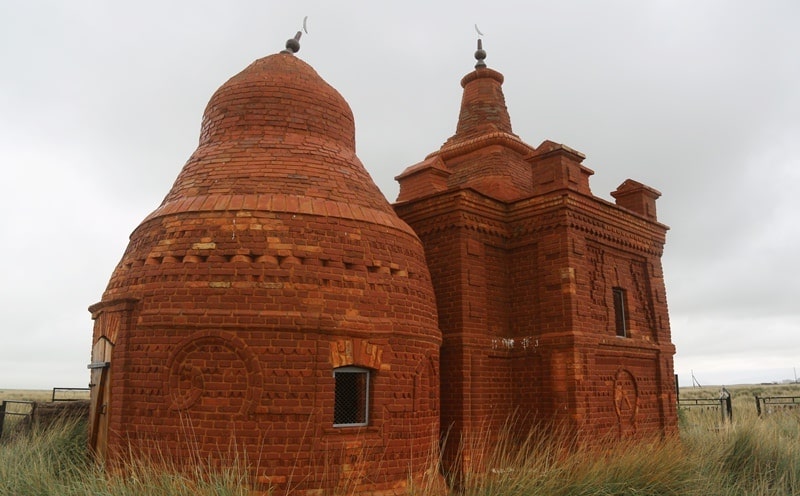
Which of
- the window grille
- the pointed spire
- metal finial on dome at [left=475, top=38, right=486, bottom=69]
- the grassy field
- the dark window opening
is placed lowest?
the grassy field

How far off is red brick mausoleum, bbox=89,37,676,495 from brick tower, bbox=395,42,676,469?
1.5 inches

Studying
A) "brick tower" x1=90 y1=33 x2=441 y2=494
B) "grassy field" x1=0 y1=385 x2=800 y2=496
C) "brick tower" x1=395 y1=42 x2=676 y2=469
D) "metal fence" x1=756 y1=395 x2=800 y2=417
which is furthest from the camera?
"metal fence" x1=756 y1=395 x2=800 y2=417

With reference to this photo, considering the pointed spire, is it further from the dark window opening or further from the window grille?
the dark window opening

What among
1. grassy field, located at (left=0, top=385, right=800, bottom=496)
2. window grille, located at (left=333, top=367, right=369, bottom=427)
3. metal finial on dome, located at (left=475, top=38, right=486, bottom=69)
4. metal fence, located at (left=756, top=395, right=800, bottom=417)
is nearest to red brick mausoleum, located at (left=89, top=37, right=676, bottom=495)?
window grille, located at (left=333, top=367, right=369, bottom=427)

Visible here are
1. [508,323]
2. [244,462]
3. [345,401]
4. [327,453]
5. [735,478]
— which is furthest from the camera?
[508,323]

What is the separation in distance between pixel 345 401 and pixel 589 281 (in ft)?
18.5

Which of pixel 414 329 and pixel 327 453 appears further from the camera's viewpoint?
pixel 414 329

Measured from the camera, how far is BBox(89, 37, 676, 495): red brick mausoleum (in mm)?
7266

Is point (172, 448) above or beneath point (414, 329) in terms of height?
beneath

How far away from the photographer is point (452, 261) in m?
10.7

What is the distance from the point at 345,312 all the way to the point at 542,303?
180 inches

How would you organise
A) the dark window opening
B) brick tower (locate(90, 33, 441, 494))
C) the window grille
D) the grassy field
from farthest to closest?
the dark window opening → the window grille → brick tower (locate(90, 33, 441, 494)) → the grassy field

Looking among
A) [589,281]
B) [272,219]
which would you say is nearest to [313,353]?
[272,219]

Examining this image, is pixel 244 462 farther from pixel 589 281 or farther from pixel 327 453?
pixel 589 281
